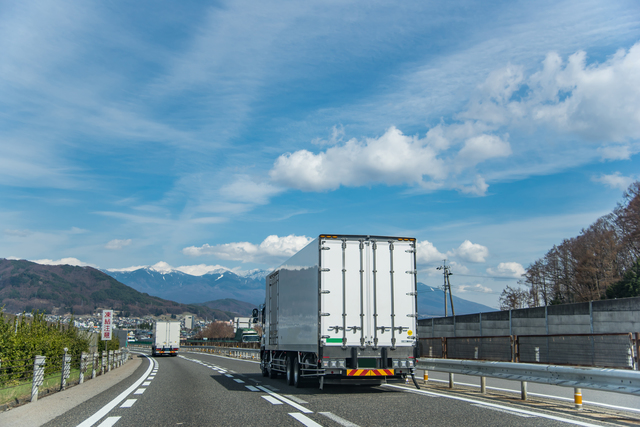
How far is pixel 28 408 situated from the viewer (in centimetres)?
1121

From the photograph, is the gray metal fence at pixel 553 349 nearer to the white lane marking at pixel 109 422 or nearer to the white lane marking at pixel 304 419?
the white lane marking at pixel 304 419

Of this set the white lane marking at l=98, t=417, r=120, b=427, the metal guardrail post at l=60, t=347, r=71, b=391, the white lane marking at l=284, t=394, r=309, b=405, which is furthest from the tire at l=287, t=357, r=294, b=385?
the white lane marking at l=98, t=417, r=120, b=427

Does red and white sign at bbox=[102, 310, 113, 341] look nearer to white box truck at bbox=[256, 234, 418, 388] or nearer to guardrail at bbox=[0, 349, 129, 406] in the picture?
guardrail at bbox=[0, 349, 129, 406]

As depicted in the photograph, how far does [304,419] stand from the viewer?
28.6ft

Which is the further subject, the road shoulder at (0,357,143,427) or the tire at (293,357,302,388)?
the tire at (293,357,302,388)

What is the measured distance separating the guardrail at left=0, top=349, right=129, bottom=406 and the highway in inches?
57.3

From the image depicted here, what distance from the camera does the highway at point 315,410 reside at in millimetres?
8508

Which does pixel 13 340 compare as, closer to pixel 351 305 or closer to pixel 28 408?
pixel 28 408

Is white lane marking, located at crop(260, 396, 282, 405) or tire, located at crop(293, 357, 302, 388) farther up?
tire, located at crop(293, 357, 302, 388)

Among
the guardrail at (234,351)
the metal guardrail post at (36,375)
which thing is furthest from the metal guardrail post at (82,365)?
the guardrail at (234,351)

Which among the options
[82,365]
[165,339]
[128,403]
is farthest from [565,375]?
[165,339]

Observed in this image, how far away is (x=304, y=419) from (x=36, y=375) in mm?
7509

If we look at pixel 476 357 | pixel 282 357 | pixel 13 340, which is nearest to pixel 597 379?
pixel 282 357

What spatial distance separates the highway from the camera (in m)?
8.51
